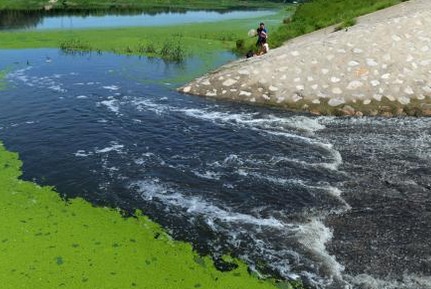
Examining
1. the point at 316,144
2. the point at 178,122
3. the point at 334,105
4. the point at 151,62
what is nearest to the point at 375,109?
the point at 334,105

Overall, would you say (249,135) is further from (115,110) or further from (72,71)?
(72,71)

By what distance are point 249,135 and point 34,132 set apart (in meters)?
7.84

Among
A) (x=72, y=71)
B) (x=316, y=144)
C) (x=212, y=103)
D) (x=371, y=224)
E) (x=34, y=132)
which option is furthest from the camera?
(x=72, y=71)

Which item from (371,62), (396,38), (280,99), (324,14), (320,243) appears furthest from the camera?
(324,14)

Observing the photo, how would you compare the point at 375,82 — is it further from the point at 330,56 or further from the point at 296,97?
the point at 296,97

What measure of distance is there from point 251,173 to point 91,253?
18.2ft

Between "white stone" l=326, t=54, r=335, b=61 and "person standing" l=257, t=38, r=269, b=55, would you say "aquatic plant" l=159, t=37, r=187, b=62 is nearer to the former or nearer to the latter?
"person standing" l=257, t=38, r=269, b=55

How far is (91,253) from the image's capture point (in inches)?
372

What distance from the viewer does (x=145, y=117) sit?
1883cm

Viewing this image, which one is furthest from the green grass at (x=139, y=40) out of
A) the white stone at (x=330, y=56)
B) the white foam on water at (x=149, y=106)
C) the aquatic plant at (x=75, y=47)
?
the white stone at (x=330, y=56)

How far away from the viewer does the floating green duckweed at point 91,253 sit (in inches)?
340

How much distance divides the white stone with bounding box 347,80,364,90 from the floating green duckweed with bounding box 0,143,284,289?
12226 millimetres

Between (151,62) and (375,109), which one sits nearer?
(375,109)

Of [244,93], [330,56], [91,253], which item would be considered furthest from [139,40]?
[91,253]
